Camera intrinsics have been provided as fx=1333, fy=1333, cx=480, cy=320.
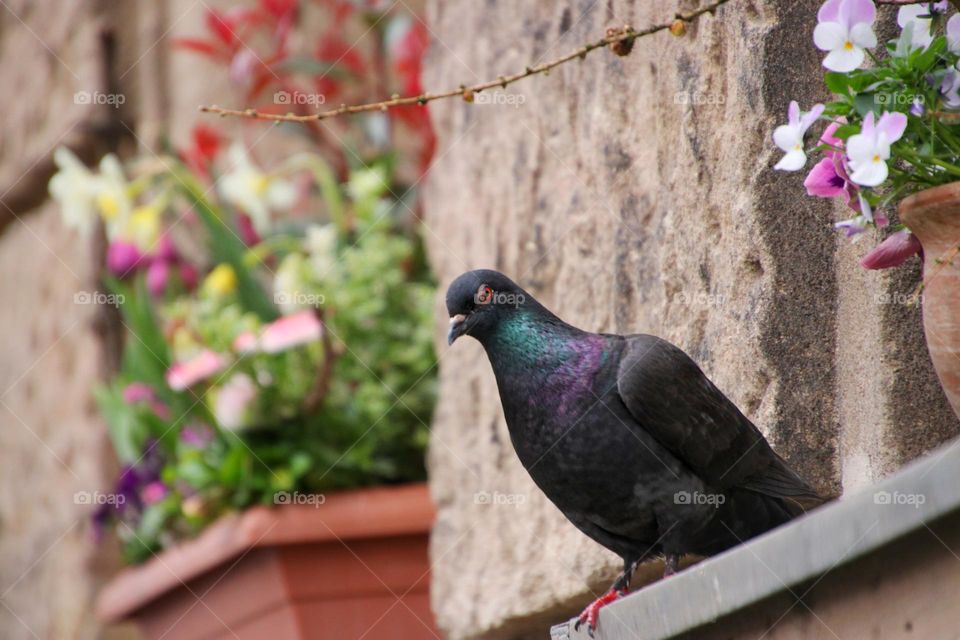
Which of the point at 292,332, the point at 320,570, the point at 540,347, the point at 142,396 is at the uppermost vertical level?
the point at 540,347

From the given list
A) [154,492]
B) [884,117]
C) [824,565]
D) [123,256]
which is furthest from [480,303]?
[123,256]

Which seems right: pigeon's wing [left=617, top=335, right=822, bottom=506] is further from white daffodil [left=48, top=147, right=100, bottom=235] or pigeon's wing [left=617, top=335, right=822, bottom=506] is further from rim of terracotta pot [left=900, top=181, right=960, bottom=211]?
white daffodil [left=48, top=147, right=100, bottom=235]

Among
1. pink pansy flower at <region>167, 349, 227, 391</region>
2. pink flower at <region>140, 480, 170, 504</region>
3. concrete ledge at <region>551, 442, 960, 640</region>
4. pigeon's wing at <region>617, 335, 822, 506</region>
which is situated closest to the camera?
concrete ledge at <region>551, 442, 960, 640</region>

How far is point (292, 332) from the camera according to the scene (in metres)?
2.97

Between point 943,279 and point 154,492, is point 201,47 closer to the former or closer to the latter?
point 154,492

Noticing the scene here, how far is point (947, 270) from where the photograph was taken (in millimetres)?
1364

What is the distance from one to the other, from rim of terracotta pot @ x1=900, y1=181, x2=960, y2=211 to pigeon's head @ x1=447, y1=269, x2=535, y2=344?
0.62 metres

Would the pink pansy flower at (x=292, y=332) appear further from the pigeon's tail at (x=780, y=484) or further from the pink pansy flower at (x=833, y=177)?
the pink pansy flower at (x=833, y=177)

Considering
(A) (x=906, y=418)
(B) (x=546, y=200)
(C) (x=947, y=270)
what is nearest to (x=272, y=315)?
(B) (x=546, y=200)

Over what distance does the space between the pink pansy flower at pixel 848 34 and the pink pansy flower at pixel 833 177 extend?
8 cm

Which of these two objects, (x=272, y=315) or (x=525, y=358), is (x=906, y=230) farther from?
(x=272, y=315)

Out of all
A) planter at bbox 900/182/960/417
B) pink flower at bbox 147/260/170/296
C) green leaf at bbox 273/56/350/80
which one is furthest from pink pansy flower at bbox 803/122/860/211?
pink flower at bbox 147/260/170/296

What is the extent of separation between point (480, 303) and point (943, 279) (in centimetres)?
71

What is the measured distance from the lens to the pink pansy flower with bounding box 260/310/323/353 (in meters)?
2.95
